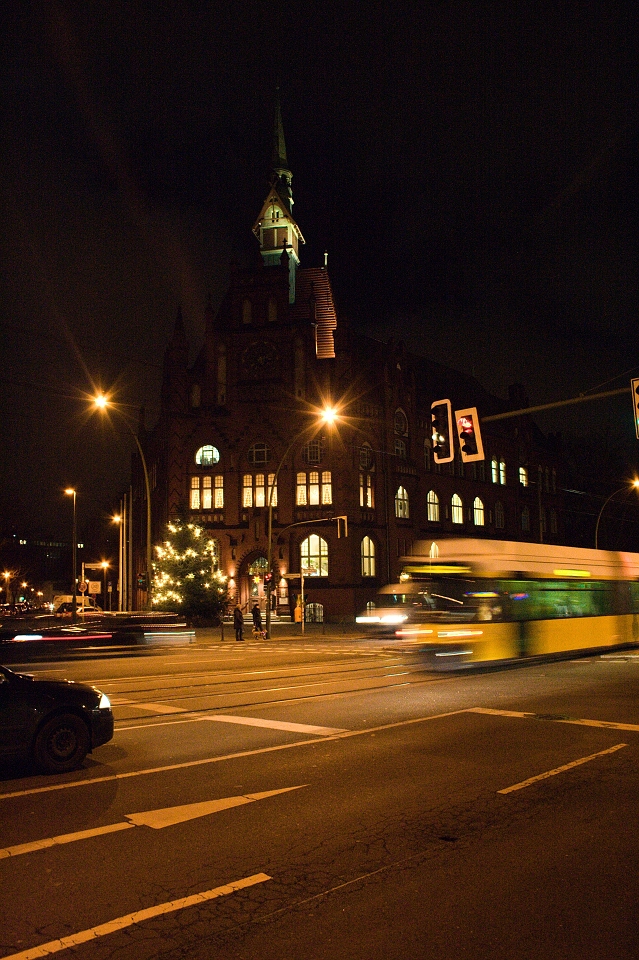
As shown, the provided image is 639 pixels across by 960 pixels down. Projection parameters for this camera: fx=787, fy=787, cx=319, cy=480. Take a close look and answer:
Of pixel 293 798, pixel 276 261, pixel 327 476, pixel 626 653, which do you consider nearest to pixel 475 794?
pixel 293 798

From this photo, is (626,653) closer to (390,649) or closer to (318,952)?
(390,649)

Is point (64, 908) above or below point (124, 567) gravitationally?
below

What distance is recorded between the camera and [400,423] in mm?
59500

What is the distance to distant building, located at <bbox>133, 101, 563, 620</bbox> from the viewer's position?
2056 inches

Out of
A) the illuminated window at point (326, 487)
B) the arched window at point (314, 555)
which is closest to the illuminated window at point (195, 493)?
the arched window at point (314, 555)

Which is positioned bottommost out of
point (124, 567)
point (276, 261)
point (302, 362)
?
point (124, 567)

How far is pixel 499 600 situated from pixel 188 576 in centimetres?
2966

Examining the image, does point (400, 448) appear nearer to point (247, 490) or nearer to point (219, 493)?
point (247, 490)

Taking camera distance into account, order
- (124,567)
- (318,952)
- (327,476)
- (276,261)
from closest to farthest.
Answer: (318,952), (327,476), (124,567), (276,261)

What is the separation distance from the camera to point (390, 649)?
2969cm

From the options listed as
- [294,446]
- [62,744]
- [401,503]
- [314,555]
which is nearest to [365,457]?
[294,446]

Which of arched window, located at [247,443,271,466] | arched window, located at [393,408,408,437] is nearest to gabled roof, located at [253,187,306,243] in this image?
arched window, located at [393,408,408,437]

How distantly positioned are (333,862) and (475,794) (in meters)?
2.22

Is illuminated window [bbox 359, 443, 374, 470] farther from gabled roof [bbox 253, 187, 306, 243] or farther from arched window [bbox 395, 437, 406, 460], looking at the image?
gabled roof [bbox 253, 187, 306, 243]
